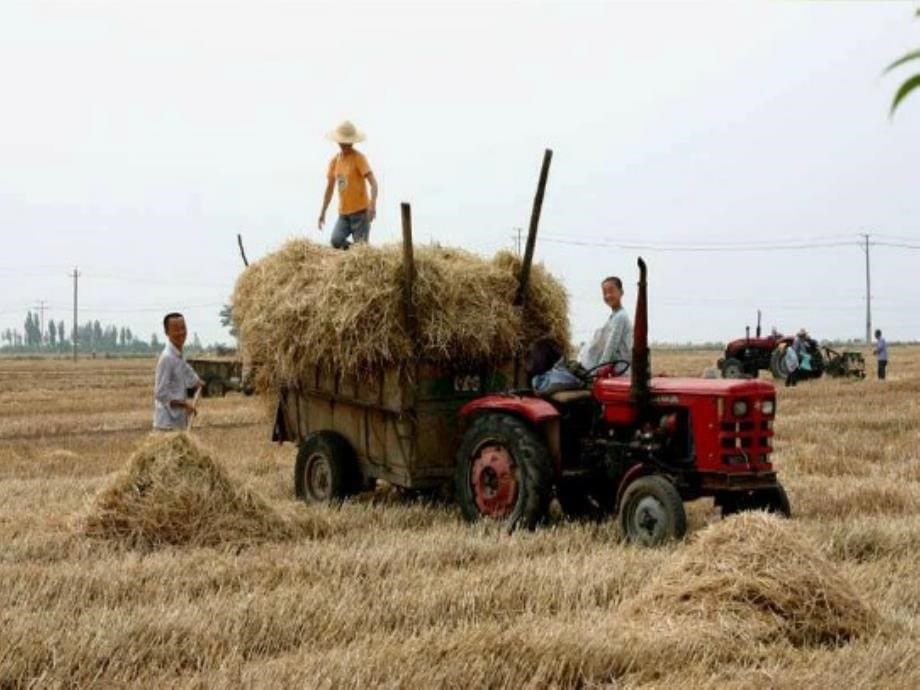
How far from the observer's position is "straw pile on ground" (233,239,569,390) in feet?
30.9

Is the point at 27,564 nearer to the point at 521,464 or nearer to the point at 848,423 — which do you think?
the point at 521,464

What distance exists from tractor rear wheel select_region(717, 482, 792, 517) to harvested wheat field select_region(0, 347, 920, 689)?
1.23 feet

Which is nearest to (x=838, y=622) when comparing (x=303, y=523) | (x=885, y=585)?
(x=885, y=585)

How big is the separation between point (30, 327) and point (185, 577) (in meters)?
188

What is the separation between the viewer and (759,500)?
8570 mm

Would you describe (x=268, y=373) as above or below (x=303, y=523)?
above

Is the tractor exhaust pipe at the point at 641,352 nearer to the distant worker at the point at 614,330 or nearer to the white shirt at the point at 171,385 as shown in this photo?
the distant worker at the point at 614,330

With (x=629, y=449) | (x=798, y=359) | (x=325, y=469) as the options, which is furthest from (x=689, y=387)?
(x=798, y=359)

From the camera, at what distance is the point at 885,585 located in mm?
6703

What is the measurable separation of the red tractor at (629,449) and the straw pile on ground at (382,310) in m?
0.63

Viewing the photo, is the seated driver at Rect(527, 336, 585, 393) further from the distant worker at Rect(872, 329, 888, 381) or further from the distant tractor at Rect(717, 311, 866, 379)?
the distant worker at Rect(872, 329, 888, 381)

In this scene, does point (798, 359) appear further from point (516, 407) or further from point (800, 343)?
point (516, 407)

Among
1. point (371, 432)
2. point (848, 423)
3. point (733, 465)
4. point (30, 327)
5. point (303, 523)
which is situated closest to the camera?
point (733, 465)

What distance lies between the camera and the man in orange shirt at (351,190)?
1128 centimetres
